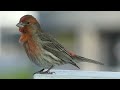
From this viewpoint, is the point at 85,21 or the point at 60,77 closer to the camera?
the point at 60,77

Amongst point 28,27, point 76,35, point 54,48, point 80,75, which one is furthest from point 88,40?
point 80,75

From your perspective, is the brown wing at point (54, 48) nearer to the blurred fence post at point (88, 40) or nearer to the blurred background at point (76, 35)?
the blurred background at point (76, 35)

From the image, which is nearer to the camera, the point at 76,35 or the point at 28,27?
the point at 28,27

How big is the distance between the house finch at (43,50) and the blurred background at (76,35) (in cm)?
508

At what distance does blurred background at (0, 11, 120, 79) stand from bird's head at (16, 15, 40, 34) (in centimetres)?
530

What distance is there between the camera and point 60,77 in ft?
6.72

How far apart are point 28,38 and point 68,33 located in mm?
8768

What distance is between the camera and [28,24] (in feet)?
8.00

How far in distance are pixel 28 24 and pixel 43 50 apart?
15.5 inches

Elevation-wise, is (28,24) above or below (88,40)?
above

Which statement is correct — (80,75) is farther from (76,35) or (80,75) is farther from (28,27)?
(76,35)

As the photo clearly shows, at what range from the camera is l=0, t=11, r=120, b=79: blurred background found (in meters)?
8.97
